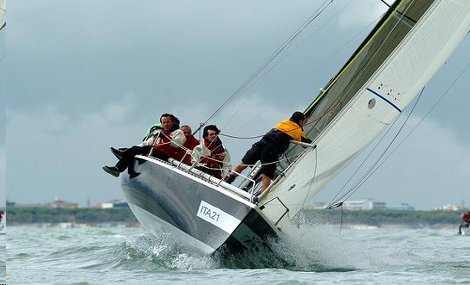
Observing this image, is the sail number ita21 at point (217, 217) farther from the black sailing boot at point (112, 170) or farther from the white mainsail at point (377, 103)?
the black sailing boot at point (112, 170)

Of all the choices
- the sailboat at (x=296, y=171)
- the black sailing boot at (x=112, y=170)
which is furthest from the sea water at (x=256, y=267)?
the black sailing boot at (x=112, y=170)

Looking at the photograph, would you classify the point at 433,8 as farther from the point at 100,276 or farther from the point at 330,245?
the point at 100,276

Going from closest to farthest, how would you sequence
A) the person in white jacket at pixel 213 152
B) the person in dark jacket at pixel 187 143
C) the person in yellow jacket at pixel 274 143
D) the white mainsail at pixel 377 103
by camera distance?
the white mainsail at pixel 377 103, the person in yellow jacket at pixel 274 143, the person in white jacket at pixel 213 152, the person in dark jacket at pixel 187 143

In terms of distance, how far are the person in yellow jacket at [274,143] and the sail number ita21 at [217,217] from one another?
73 cm

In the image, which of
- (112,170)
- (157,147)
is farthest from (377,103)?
(112,170)

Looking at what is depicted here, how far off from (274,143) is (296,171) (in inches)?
21.6

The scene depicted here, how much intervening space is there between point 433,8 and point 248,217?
3.66 meters

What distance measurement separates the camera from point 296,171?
12.7 metres

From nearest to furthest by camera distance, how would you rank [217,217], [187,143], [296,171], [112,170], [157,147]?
[217,217] → [296,171] → [157,147] → [187,143] → [112,170]

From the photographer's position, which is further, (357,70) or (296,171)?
(357,70)

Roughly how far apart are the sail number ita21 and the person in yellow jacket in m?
0.73

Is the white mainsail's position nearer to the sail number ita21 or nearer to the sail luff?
the sail number ita21

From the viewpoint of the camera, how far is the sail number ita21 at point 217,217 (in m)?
12.3

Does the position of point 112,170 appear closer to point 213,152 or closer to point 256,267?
point 213,152
